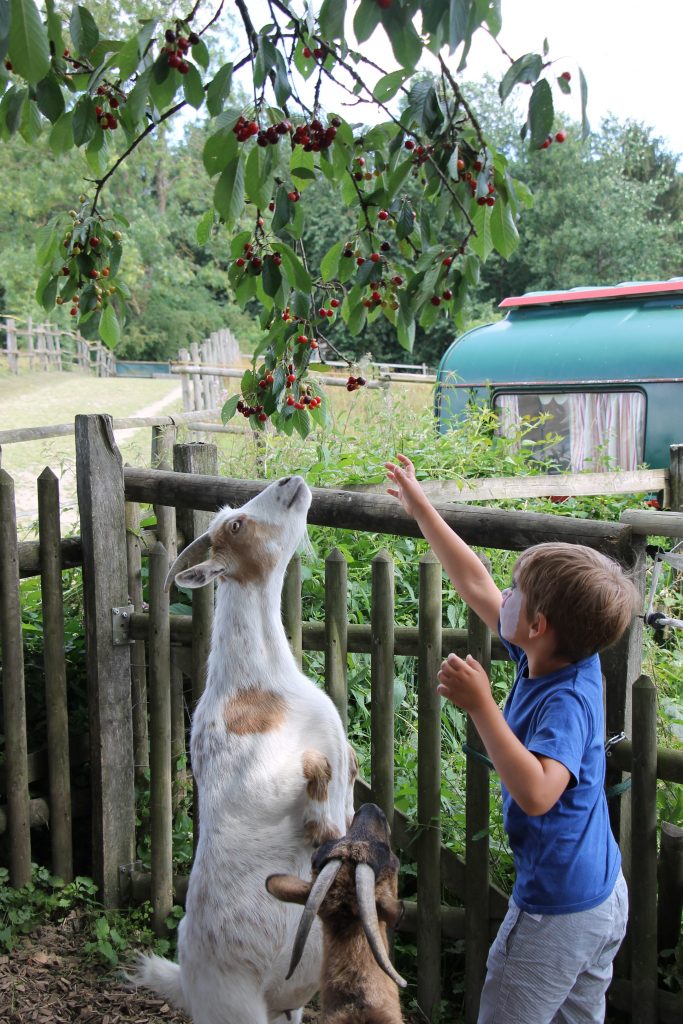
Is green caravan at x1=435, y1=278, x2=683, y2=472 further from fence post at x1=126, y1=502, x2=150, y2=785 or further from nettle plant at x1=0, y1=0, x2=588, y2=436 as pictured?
nettle plant at x1=0, y1=0, x2=588, y2=436

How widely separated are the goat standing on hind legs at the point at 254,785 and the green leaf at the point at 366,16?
0.98 m

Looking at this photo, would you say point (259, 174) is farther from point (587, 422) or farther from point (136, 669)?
point (587, 422)

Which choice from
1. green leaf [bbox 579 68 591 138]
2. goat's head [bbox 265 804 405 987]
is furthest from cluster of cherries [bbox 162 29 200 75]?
goat's head [bbox 265 804 405 987]

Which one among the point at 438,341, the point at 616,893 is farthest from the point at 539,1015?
the point at 438,341

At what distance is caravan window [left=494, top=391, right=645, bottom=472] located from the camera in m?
8.09

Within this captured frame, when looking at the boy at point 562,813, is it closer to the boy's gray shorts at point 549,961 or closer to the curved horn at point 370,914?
the boy's gray shorts at point 549,961

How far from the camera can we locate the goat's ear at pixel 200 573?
6.71 feet

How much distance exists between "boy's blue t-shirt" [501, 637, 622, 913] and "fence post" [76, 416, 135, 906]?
2005 millimetres

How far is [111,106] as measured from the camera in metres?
2.57

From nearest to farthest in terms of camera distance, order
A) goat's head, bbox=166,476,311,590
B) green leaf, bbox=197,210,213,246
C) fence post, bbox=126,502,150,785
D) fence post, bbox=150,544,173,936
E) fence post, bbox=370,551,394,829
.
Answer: goat's head, bbox=166,476,311,590, fence post, bbox=370,551,394,829, green leaf, bbox=197,210,213,246, fence post, bbox=150,544,173,936, fence post, bbox=126,502,150,785

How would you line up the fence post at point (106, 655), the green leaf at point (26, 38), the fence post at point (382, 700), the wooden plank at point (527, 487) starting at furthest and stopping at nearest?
the wooden plank at point (527, 487)
the fence post at point (106, 655)
the fence post at point (382, 700)
the green leaf at point (26, 38)

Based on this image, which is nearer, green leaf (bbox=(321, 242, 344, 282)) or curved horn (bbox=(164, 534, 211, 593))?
curved horn (bbox=(164, 534, 211, 593))

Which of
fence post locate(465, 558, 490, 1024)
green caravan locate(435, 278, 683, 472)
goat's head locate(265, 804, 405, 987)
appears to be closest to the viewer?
goat's head locate(265, 804, 405, 987)

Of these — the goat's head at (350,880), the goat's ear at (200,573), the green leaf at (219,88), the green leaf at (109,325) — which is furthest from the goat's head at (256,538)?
the green leaf at (109,325)
